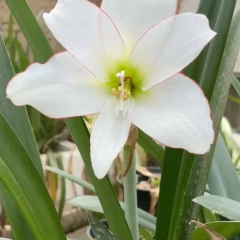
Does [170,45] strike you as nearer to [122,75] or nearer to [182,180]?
→ [122,75]

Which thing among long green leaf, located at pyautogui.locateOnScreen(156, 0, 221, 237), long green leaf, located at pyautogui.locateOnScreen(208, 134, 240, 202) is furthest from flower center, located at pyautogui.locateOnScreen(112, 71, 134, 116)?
long green leaf, located at pyautogui.locateOnScreen(208, 134, 240, 202)

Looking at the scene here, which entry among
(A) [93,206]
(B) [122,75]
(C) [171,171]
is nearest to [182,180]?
(C) [171,171]

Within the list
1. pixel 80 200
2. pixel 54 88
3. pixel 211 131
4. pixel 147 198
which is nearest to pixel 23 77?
pixel 54 88

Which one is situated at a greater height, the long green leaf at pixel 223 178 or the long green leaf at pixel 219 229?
the long green leaf at pixel 219 229

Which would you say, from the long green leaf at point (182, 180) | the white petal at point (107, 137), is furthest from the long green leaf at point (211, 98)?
the white petal at point (107, 137)

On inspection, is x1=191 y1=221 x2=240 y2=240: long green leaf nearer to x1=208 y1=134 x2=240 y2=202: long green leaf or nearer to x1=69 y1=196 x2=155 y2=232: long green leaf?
x1=208 y1=134 x2=240 y2=202: long green leaf

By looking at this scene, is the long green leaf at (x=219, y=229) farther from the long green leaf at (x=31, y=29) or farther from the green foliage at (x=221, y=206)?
the long green leaf at (x=31, y=29)

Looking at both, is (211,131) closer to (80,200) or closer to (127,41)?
(127,41)

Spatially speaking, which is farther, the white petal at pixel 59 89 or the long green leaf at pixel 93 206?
the long green leaf at pixel 93 206
